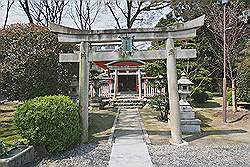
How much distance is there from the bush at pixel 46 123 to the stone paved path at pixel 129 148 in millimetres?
1423

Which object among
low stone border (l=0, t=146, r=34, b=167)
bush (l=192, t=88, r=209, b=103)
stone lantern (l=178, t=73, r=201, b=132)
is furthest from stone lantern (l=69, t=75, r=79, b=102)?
bush (l=192, t=88, r=209, b=103)

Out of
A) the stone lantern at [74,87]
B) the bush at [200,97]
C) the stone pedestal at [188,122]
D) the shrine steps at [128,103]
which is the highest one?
the stone lantern at [74,87]

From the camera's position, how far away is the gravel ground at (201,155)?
6.65 metres

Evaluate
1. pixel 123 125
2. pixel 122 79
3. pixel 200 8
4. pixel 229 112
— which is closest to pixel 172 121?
pixel 123 125

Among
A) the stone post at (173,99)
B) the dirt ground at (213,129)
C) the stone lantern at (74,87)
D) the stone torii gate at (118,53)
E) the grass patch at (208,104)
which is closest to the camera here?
the stone post at (173,99)

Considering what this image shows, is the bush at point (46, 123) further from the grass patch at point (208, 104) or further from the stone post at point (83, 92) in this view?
the grass patch at point (208, 104)

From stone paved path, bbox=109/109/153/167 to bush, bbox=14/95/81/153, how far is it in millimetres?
1423

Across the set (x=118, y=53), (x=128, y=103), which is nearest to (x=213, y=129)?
(x=118, y=53)

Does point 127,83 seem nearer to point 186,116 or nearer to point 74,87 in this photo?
point 74,87

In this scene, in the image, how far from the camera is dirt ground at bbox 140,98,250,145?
9.07m

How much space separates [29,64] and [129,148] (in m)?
6.14

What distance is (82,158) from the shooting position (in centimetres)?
720

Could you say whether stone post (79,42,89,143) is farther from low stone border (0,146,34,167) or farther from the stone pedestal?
the stone pedestal

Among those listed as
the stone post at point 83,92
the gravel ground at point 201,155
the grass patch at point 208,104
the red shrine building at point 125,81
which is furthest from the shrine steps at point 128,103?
the gravel ground at point 201,155
